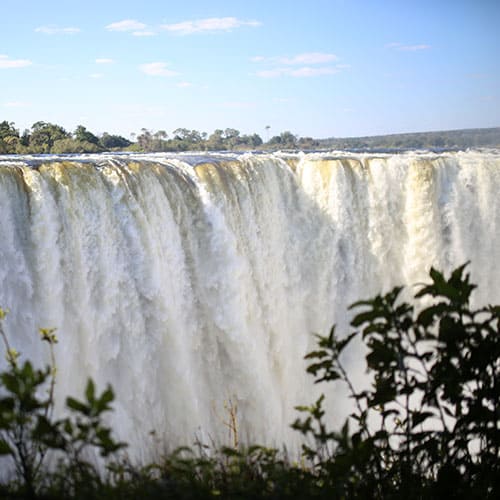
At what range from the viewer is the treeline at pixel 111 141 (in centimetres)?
3067

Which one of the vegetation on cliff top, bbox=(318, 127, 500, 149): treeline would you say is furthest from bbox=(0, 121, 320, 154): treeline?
bbox=(318, 127, 500, 149): treeline

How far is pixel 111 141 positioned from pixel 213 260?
121 ft

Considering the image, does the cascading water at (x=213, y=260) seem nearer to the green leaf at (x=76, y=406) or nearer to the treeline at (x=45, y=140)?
the green leaf at (x=76, y=406)

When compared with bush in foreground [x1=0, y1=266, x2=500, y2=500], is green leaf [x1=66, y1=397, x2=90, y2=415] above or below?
above

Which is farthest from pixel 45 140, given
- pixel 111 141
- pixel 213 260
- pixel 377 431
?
pixel 377 431

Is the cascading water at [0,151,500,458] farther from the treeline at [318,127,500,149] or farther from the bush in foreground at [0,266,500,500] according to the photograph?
the treeline at [318,127,500,149]

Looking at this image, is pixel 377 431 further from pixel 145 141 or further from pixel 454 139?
pixel 145 141

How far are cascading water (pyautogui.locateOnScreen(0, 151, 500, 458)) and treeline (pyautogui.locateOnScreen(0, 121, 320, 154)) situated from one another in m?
20.7

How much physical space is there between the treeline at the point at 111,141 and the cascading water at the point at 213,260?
20708 millimetres

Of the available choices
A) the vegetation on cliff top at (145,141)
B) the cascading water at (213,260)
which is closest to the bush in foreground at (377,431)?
the cascading water at (213,260)

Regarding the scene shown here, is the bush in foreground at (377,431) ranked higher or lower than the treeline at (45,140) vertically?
lower

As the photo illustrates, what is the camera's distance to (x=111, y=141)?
4484cm

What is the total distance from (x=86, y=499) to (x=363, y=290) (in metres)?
11.2

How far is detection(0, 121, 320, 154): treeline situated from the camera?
30672mm
